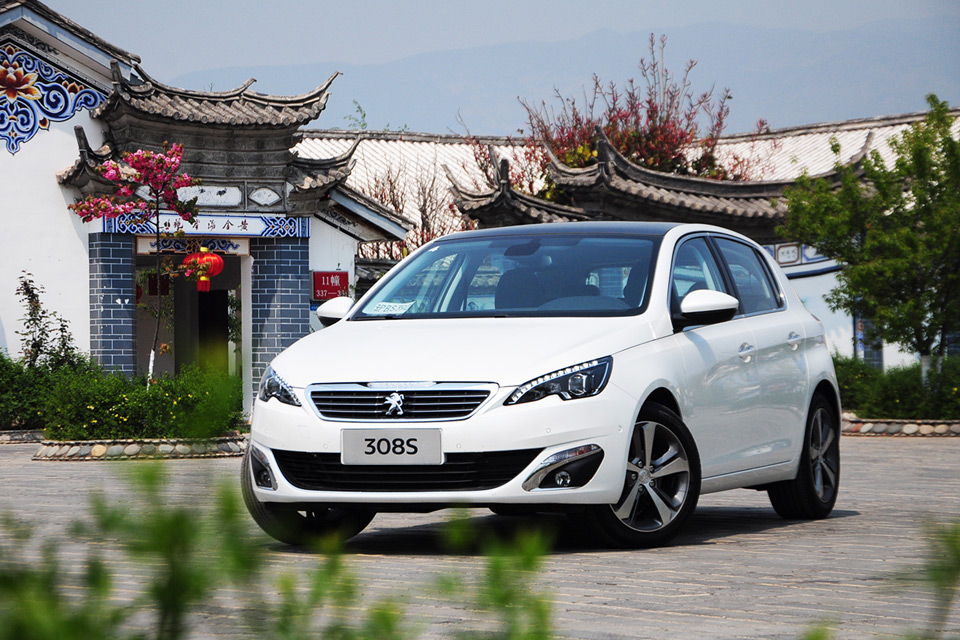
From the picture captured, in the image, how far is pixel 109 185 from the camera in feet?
65.9

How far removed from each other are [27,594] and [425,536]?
18.8ft

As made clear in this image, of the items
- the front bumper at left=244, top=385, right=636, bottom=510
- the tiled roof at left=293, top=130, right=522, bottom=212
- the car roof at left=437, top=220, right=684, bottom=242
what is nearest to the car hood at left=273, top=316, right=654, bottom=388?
the front bumper at left=244, top=385, right=636, bottom=510

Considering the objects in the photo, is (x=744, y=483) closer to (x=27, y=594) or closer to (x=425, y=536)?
(x=425, y=536)

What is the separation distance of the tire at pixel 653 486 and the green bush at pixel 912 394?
14742mm

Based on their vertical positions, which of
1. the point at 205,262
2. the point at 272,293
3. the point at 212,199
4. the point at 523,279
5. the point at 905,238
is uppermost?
the point at 212,199

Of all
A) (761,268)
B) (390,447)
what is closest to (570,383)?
(390,447)

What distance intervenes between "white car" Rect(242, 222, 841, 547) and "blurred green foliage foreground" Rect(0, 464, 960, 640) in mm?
3616

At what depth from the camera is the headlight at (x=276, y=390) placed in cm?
614

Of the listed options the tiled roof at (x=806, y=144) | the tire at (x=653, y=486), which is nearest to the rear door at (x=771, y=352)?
the tire at (x=653, y=486)

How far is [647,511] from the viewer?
6.27 m

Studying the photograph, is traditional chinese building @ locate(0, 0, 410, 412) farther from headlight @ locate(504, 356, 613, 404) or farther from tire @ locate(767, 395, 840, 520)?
headlight @ locate(504, 356, 613, 404)

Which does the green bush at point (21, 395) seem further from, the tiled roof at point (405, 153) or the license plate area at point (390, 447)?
the tiled roof at point (405, 153)

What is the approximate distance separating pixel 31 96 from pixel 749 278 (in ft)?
51.3

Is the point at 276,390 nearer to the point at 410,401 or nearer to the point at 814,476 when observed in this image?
the point at 410,401
